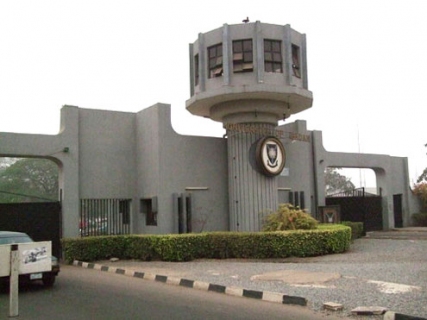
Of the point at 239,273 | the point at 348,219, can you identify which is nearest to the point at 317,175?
the point at 348,219

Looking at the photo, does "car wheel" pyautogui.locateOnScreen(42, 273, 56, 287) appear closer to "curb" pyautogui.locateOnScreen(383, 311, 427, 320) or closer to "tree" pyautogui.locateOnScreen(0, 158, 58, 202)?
"curb" pyautogui.locateOnScreen(383, 311, 427, 320)

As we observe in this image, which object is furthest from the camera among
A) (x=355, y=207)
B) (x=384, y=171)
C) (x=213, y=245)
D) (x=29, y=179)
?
(x=29, y=179)

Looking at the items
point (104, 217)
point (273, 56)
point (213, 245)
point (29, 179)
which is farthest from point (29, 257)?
point (29, 179)

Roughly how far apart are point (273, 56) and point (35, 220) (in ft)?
35.2

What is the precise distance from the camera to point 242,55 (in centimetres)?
1772

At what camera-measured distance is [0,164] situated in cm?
7219

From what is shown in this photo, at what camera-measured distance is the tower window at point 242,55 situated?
57.9ft

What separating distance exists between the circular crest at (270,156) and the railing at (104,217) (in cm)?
563

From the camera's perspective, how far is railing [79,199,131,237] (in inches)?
707

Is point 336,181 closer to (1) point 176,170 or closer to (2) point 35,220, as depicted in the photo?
(1) point 176,170

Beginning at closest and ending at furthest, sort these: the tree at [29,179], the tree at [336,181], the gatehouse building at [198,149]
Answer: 1. the gatehouse building at [198,149]
2. the tree at [29,179]
3. the tree at [336,181]

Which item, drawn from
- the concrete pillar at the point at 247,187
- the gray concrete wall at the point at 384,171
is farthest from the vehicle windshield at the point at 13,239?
the gray concrete wall at the point at 384,171

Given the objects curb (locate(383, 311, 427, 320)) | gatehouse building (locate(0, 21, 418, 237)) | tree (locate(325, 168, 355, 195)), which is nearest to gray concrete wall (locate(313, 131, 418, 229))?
gatehouse building (locate(0, 21, 418, 237))

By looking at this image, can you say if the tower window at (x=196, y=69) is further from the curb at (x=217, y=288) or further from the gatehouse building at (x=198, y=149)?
the curb at (x=217, y=288)
